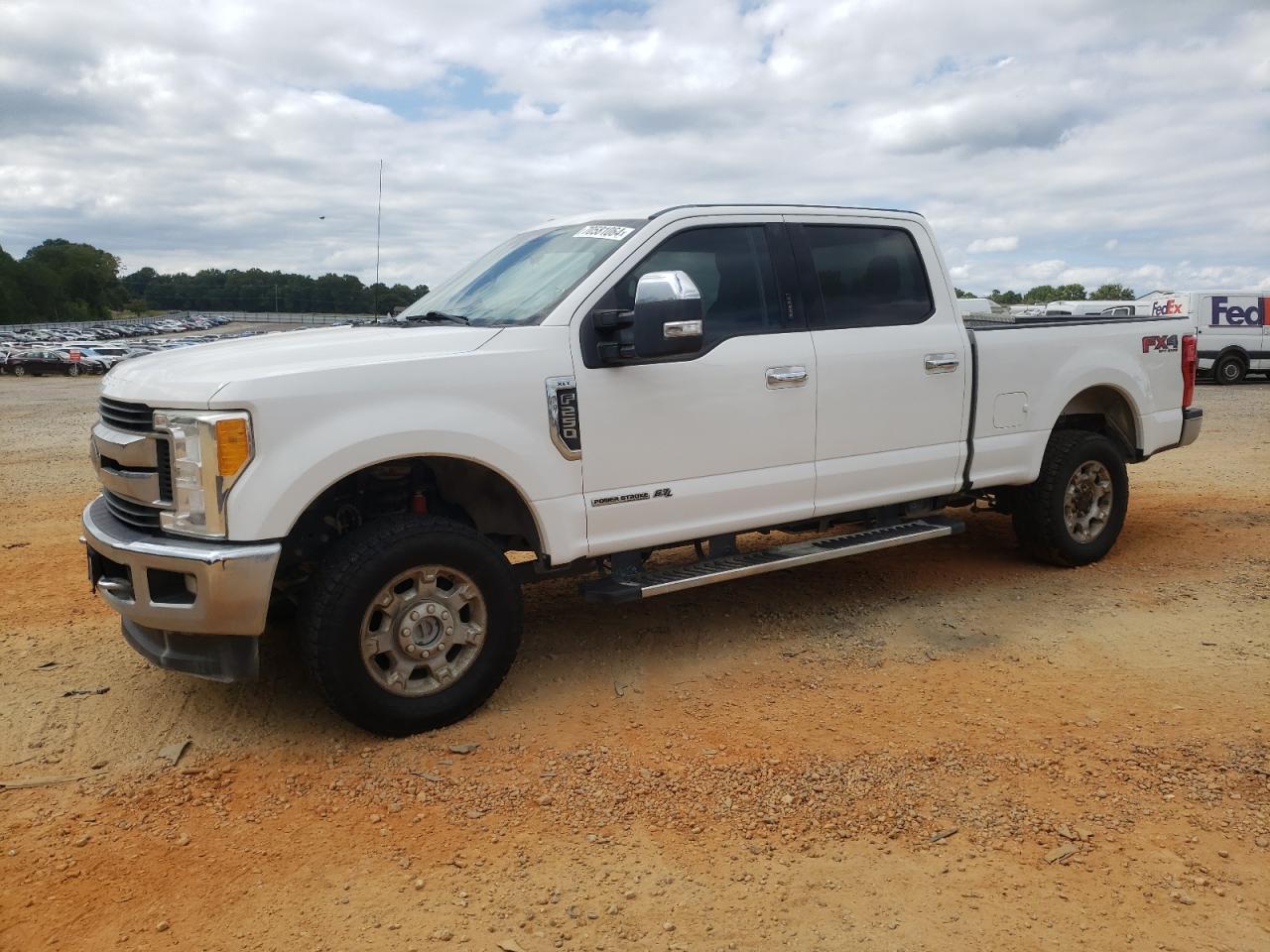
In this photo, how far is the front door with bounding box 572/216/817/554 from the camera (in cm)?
446

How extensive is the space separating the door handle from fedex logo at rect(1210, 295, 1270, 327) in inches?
848

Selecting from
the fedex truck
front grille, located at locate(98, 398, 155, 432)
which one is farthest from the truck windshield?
the fedex truck

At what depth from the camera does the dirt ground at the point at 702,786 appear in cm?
293

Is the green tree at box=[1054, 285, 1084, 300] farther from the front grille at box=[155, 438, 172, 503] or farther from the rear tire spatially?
the front grille at box=[155, 438, 172, 503]

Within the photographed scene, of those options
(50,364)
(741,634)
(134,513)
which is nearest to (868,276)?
(741,634)

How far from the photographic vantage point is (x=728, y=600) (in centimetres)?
584

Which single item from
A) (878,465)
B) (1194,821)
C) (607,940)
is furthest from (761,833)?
(878,465)

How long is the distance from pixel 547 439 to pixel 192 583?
1.46m

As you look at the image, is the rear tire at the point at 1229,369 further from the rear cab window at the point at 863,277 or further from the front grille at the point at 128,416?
the front grille at the point at 128,416

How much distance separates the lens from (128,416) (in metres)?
4.02

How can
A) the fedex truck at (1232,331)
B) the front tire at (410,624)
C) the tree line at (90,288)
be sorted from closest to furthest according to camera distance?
the front tire at (410,624)
the fedex truck at (1232,331)
the tree line at (90,288)

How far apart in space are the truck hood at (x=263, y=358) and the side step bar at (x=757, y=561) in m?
1.25

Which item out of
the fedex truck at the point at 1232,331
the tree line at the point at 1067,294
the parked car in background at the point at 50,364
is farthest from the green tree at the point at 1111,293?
the parked car in background at the point at 50,364

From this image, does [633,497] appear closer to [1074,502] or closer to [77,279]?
[1074,502]
